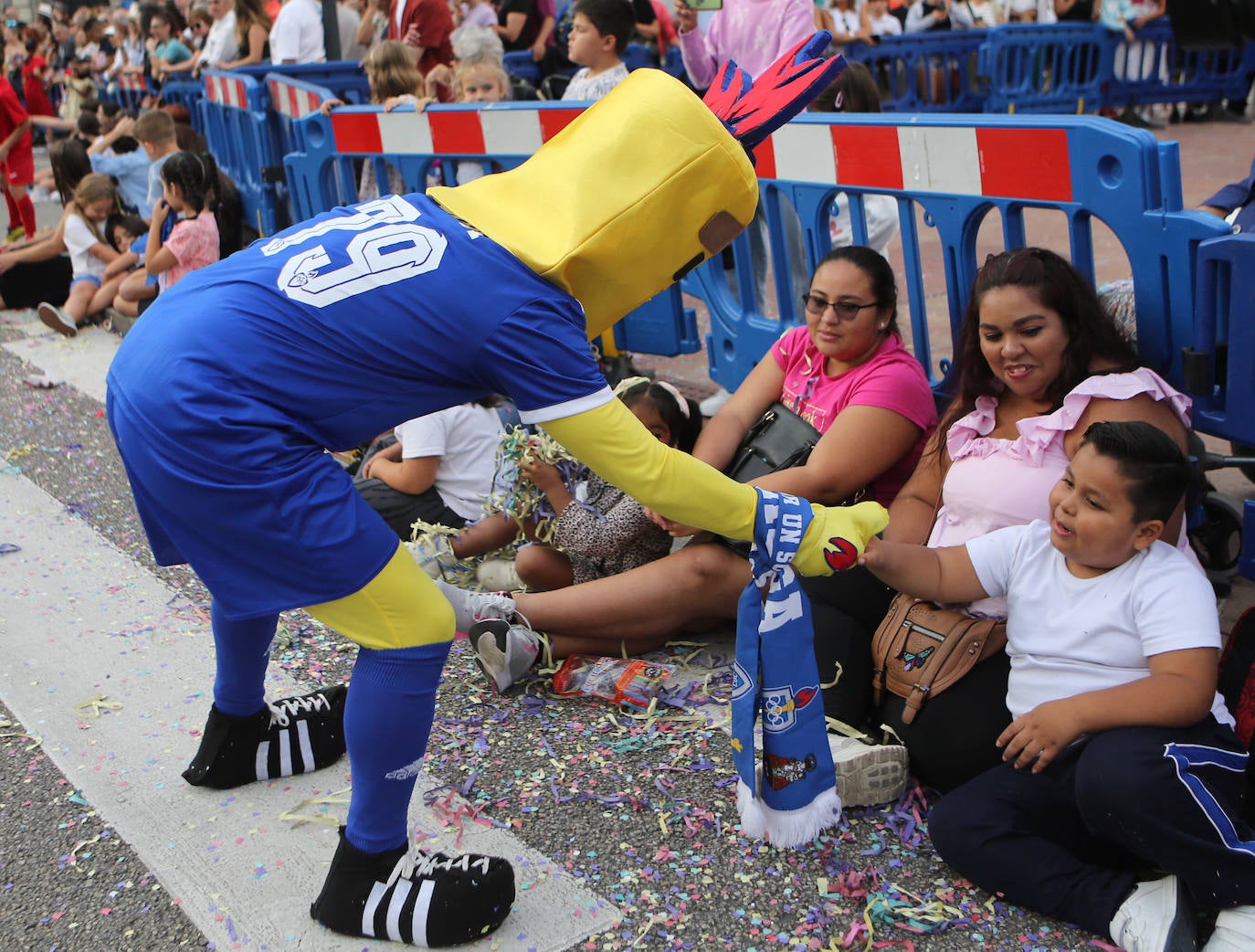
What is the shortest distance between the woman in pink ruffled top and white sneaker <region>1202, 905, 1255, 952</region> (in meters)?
0.54

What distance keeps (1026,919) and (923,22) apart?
484 inches

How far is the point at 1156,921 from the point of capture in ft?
7.19

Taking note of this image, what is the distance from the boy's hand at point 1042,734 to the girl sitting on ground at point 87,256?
6.92 m

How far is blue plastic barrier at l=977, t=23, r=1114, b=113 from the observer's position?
12586 millimetres

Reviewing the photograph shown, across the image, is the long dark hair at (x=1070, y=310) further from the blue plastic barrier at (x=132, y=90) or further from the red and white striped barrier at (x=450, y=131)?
the blue plastic barrier at (x=132, y=90)

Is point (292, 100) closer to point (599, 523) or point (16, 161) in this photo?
point (16, 161)

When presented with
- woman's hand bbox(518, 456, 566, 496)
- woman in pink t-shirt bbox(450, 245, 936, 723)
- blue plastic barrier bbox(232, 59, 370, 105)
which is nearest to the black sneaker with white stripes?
woman in pink t-shirt bbox(450, 245, 936, 723)

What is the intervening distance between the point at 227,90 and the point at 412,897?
7.51m

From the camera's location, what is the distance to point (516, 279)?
2.17 metres

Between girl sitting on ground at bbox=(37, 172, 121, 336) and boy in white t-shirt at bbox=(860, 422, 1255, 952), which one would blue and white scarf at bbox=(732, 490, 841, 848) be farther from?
girl sitting on ground at bbox=(37, 172, 121, 336)

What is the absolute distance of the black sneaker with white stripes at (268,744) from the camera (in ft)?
9.42

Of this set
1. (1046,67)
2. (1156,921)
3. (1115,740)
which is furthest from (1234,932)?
(1046,67)

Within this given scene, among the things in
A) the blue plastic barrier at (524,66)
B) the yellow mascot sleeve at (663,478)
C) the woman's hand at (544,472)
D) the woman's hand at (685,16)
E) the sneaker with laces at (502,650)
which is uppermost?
the woman's hand at (685,16)

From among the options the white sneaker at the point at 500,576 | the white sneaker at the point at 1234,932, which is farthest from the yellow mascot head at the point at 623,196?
the white sneaker at the point at 500,576
